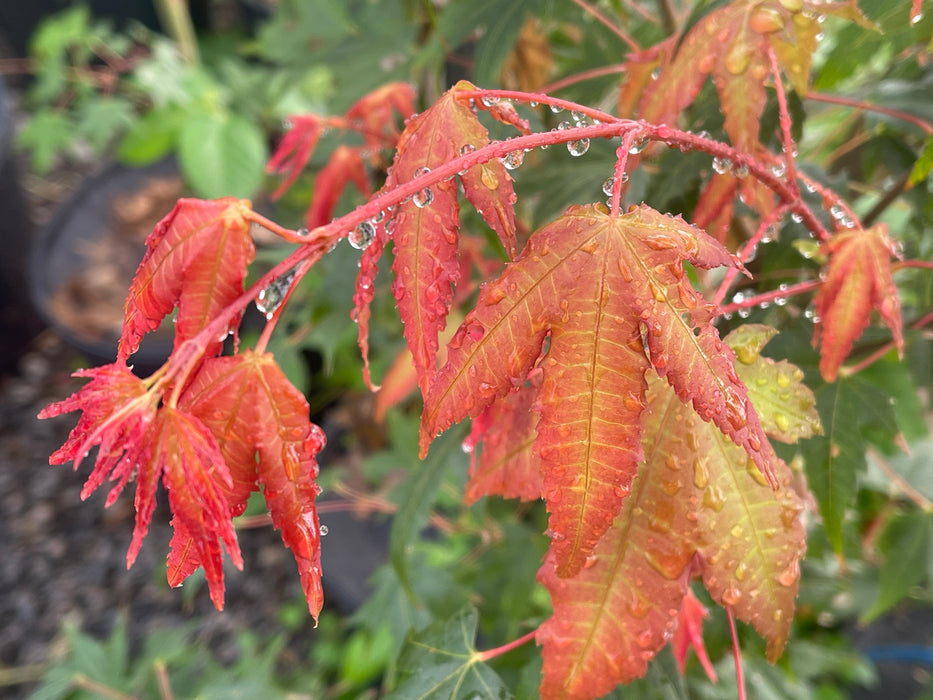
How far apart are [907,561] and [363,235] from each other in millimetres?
922

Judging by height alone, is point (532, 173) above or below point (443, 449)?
above

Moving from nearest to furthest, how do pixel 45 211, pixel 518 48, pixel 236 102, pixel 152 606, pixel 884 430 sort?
pixel 884 430, pixel 518 48, pixel 152 606, pixel 236 102, pixel 45 211

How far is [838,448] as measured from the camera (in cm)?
63

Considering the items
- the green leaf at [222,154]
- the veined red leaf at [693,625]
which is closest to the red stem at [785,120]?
the veined red leaf at [693,625]

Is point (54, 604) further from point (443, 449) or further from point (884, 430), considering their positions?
point (884, 430)

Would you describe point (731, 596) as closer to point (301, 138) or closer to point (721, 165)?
point (721, 165)

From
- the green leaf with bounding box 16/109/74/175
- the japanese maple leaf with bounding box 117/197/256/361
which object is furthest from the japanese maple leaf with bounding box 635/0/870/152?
the green leaf with bounding box 16/109/74/175

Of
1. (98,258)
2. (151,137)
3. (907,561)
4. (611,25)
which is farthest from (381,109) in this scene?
(98,258)

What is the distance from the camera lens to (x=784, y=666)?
832 mm

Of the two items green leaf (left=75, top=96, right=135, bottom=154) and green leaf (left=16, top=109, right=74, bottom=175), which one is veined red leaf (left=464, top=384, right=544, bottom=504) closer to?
green leaf (left=75, top=96, right=135, bottom=154)

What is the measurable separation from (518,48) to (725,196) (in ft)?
1.59

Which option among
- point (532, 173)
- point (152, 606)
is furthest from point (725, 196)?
point (152, 606)

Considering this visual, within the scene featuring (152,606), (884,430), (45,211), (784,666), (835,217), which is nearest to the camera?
(835,217)

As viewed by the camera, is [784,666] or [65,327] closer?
[784,666]
